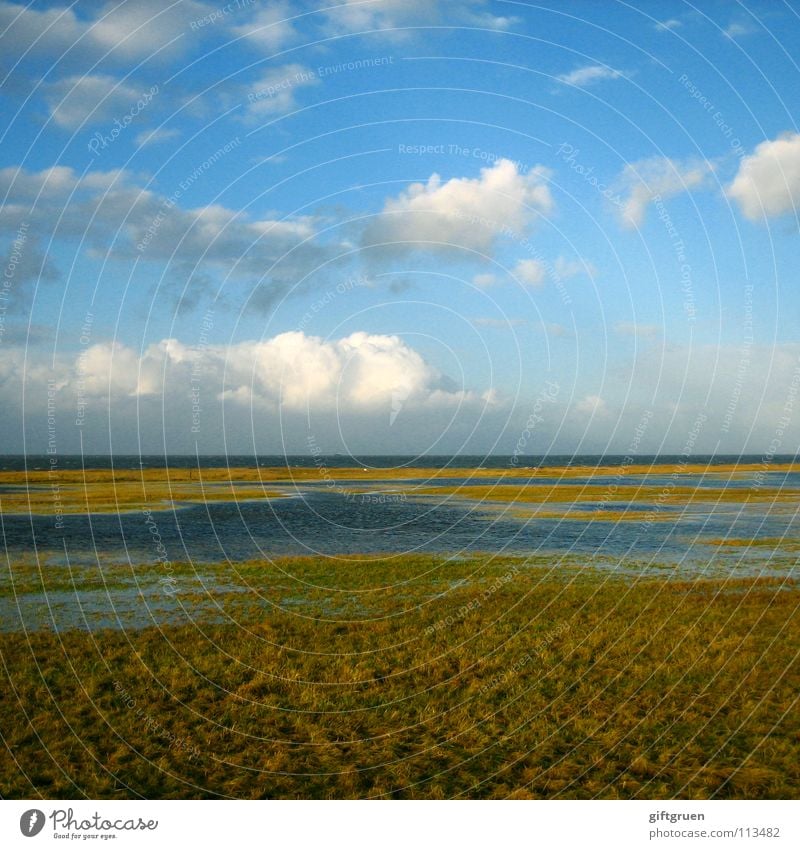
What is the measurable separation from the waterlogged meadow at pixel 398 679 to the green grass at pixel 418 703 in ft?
0.16

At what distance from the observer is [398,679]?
49.4 ft

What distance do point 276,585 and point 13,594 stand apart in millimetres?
9472

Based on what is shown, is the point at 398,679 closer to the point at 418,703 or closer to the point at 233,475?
the point at 418,703

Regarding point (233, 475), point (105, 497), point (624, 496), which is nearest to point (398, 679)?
point (105, 497)

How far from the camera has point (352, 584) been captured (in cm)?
2670

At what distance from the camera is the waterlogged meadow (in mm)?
10586

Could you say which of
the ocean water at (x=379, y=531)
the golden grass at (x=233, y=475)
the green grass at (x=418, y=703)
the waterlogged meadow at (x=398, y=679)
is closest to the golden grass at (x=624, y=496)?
the ocean water at (x=379, y=531)

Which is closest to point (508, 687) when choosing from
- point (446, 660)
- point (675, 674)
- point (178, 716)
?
point (446, 660)

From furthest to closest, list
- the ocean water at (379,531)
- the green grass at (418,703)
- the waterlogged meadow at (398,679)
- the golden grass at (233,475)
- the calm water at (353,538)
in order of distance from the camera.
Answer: the golden grass at (233,475) → the ocean water at (379,531) → the calm water at (353,538) → the waterlogged meadow at (398,679) → the green grass at (418,703)

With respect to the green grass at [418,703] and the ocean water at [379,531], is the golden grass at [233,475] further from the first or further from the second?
the green grass at [418,703]

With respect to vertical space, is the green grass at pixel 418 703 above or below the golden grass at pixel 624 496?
above

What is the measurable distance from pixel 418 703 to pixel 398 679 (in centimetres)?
154

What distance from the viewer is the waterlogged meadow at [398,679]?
1059 centimetres
